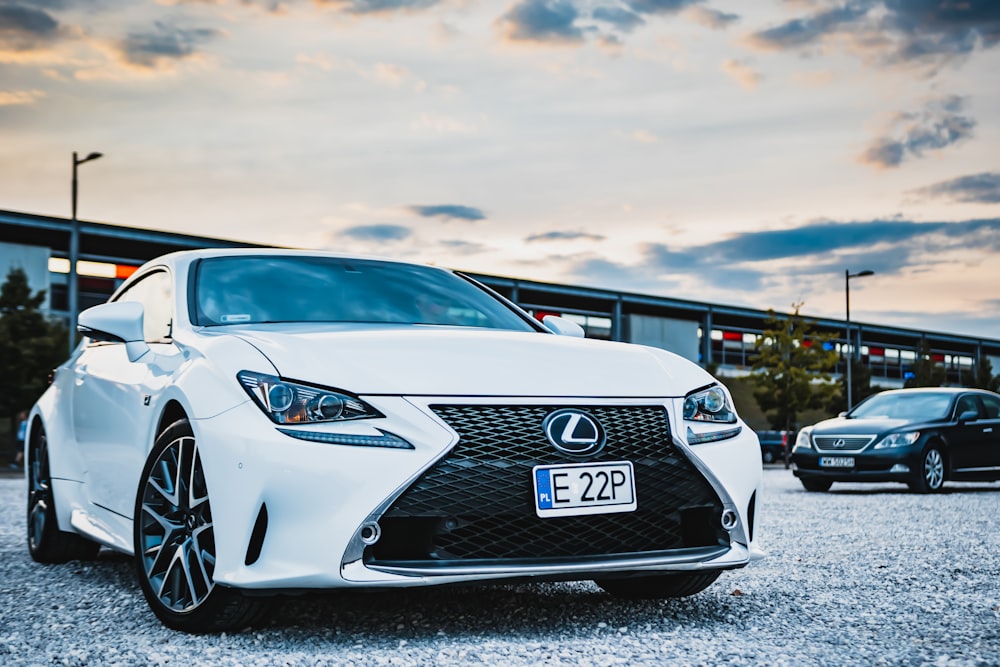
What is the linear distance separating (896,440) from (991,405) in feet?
8.41

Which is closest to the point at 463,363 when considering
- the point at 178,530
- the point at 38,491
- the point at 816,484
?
the point at 178,530

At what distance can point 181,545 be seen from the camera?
4.20 meters

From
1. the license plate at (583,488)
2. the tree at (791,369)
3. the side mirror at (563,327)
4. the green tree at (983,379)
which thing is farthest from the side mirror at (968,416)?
the green tree at (983,379)

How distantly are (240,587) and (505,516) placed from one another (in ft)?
2.84

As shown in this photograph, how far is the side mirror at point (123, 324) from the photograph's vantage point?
5.07 meters

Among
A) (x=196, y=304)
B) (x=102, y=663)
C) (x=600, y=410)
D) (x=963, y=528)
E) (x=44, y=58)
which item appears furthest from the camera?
(x=44, y=58)

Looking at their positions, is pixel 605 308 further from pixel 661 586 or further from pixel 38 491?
pixel 661 586

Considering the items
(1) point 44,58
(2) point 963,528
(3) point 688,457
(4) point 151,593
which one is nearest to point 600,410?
(3) point 688,457

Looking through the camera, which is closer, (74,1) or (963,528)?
(963,528)

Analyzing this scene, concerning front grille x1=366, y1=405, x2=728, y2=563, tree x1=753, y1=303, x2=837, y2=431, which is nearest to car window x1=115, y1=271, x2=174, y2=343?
front grille x1=366, y1=405, x2=728, y2=563

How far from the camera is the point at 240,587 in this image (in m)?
3.80

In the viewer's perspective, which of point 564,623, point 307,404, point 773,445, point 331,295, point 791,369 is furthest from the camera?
point 773,445

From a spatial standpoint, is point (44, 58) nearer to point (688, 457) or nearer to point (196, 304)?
point (196, 304)

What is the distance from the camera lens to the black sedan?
14.8 meters
